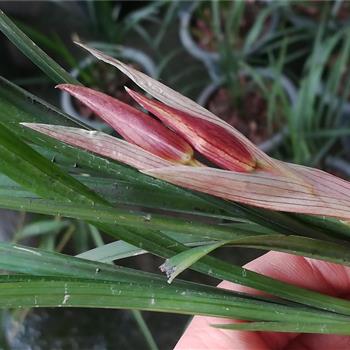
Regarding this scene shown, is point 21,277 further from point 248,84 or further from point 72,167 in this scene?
point 248,84

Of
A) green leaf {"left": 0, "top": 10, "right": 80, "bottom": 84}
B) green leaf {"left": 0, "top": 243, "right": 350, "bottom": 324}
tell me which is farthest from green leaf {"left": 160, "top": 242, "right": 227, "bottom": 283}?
green leaf {"left": 0, "top": 10, "right": 80, "bottom": 84}

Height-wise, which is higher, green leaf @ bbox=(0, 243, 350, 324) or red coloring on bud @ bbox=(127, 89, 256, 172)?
red coloring on bud @ bbox=(127, 89, 256, 172)

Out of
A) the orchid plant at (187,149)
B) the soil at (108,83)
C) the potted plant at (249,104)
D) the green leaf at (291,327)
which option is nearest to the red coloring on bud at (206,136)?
the orchid plant at (187,149)

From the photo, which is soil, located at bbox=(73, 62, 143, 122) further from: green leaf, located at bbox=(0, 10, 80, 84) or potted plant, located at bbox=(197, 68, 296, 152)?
green leaf, located at bbox=(0, 10, 80, 84)

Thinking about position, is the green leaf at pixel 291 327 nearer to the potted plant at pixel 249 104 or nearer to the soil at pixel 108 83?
the potted plant at pixel 249 104

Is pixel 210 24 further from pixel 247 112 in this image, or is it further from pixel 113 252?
pixel 113 252

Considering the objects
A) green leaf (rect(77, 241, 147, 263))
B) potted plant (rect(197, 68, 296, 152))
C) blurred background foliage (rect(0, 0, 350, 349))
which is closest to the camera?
green leaf (rect(77, 241, 147, 263))

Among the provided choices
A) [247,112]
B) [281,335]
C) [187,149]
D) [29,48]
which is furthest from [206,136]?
[247,112]

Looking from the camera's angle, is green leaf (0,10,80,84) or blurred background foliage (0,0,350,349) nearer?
green leaf (0,10,80,84)
